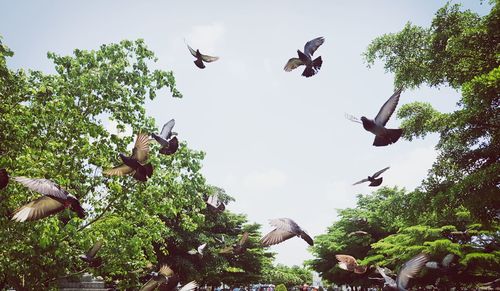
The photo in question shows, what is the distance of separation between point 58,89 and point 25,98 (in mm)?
1127

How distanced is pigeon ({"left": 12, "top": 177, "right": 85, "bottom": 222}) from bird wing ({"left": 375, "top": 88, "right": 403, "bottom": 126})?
15.1 feet

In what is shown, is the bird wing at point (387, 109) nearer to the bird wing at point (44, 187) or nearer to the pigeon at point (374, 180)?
the pigeon at point (374, 180)

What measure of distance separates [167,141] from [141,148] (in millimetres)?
486

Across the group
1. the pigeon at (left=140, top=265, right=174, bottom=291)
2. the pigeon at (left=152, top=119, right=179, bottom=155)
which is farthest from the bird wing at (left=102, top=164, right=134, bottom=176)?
the pigeon at (left=140, top=265, right=174, bottom=291)

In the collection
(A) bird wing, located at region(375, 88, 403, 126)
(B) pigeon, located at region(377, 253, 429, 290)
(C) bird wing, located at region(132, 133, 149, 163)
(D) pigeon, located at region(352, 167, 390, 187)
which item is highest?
(A) bird wing, located at region(375, 88, 403, 126)

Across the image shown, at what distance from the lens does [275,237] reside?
227 inches

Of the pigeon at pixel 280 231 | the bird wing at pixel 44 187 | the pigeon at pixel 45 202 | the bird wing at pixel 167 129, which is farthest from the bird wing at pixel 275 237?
the bird wing at pixel 44 187

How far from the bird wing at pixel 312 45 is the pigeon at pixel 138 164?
11.1 feet

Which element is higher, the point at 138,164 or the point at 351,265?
the point at 138,164

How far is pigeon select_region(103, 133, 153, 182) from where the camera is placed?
5.72m

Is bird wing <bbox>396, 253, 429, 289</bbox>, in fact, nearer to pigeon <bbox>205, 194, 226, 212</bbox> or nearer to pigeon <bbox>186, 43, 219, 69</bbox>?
pigeon <bbox>205, 194, 226, 212</bbox>

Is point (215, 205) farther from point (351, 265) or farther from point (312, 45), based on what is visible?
point (312, 45)

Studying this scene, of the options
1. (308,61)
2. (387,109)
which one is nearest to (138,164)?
(308,61)

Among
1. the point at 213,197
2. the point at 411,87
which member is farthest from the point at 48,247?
the point at 411,87
